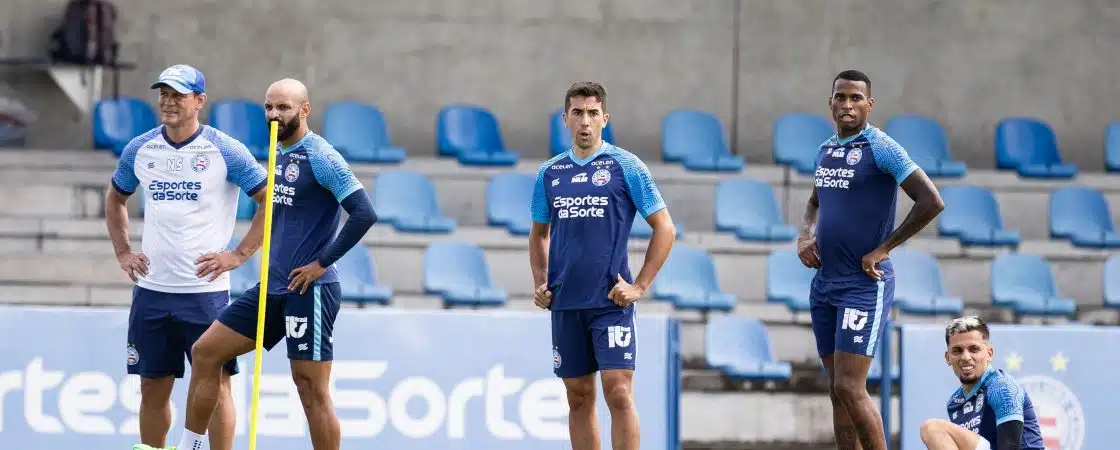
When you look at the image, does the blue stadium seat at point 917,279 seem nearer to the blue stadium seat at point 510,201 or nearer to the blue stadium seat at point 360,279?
the blue stadium seat at point 510,201

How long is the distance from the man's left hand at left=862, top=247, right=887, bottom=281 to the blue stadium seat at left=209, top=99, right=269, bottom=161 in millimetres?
8955

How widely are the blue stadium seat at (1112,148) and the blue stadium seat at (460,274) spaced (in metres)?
7.14

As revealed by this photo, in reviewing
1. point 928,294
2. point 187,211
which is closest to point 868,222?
point 187,211

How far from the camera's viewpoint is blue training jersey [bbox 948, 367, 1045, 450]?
22.6 feet

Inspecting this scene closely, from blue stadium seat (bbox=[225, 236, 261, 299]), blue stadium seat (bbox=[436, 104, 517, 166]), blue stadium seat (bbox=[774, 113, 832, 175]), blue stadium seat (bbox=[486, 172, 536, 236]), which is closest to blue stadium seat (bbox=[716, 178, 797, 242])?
blue stadium seat (bbox=[774, 113, 832, 175])

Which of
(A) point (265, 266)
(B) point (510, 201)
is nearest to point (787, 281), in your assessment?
(B) point (510, 201)

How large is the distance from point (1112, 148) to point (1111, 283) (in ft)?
9.00

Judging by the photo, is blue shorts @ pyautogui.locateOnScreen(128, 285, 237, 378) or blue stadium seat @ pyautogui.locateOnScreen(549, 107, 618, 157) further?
blue stadium seat @ pyautogui.locateOnScreen(549, 107, 618, 157)

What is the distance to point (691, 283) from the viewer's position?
13.6 metres

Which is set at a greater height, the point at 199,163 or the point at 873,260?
the point at 199,163

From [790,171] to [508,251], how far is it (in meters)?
3.35

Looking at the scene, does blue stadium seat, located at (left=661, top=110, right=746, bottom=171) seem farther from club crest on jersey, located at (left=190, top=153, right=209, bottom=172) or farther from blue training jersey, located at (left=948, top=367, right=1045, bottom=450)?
club crest on jersey, located at (left=190, top=153, right=209, bottom=172)

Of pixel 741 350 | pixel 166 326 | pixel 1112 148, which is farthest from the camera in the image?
pixel 1112 148

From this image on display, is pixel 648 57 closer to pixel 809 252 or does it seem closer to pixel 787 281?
pixel 787 281
